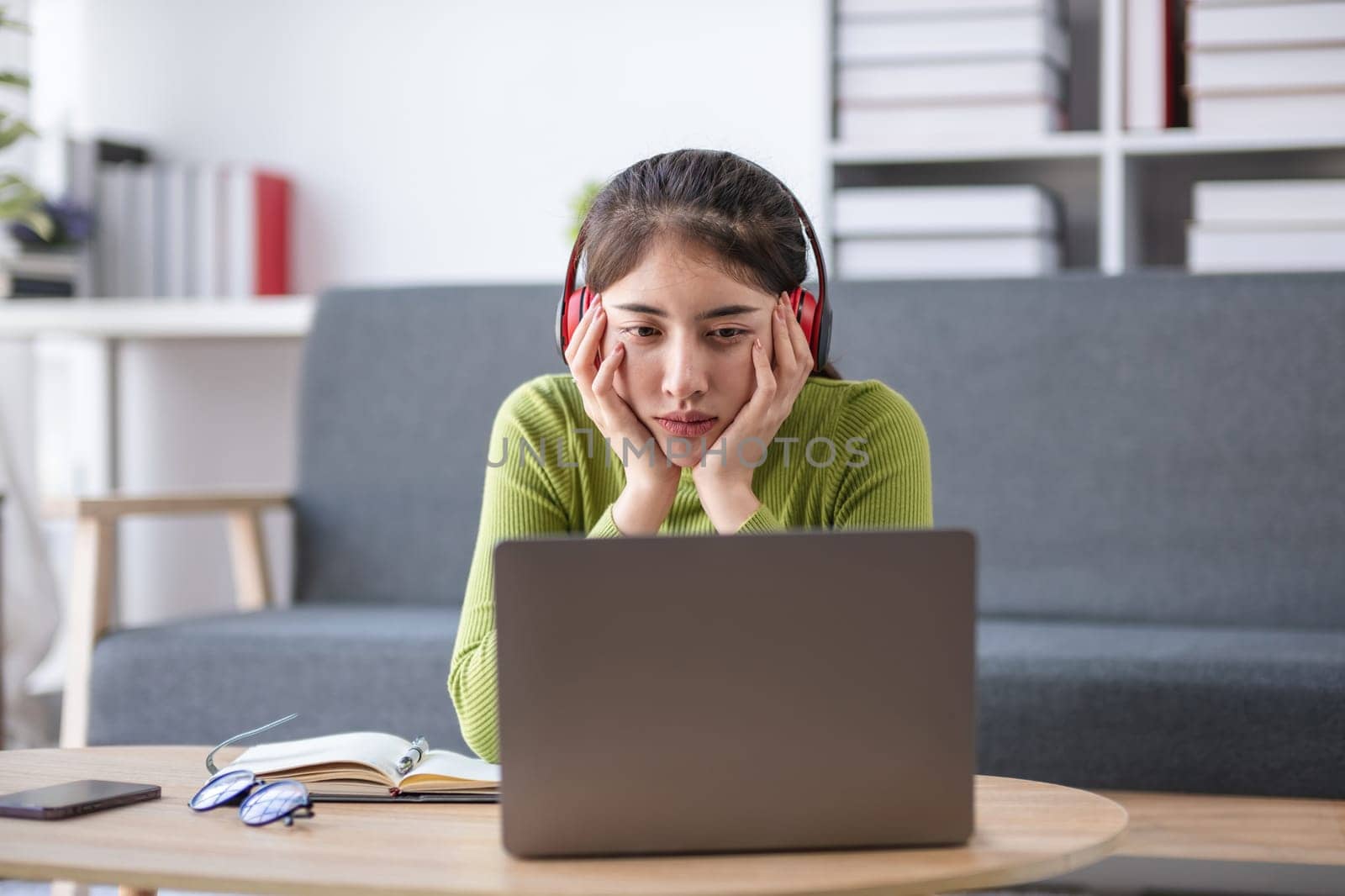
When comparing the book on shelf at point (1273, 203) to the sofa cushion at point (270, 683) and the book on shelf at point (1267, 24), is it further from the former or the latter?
the sofa cushion at point (270, 683)

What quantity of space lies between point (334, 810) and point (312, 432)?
1.59 metres

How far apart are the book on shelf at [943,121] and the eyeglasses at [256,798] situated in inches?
68.9

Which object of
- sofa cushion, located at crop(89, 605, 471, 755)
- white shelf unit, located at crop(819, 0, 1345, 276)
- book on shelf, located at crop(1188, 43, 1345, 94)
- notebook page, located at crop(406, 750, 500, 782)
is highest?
book on shelf, located at crop(1188, 43, 1345, 94)

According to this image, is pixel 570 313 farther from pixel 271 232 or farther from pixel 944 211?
pixel 271 232

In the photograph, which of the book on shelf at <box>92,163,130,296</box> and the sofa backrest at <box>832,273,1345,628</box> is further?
the book on shelf at <box>92,163,130,296</box>

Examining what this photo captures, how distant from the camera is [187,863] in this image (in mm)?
806

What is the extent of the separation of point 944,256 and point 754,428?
1277 mm

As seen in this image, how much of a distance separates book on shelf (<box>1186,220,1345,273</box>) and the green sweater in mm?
1120

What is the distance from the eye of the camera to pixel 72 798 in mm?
947

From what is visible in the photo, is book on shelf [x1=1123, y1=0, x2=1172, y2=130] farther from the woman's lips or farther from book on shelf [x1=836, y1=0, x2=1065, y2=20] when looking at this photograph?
the woman's lips

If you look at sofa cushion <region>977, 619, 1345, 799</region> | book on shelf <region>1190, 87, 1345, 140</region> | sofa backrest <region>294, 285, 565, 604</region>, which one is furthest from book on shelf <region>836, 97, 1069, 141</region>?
sofa cushion <region>977, 619, 1345, 799</region>

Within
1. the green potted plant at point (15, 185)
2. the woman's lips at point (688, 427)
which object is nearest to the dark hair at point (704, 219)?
the woman's lips at point (688, 427)

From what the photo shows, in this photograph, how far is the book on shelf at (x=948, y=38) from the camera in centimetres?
235

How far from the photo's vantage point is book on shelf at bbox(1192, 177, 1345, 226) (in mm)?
2246
